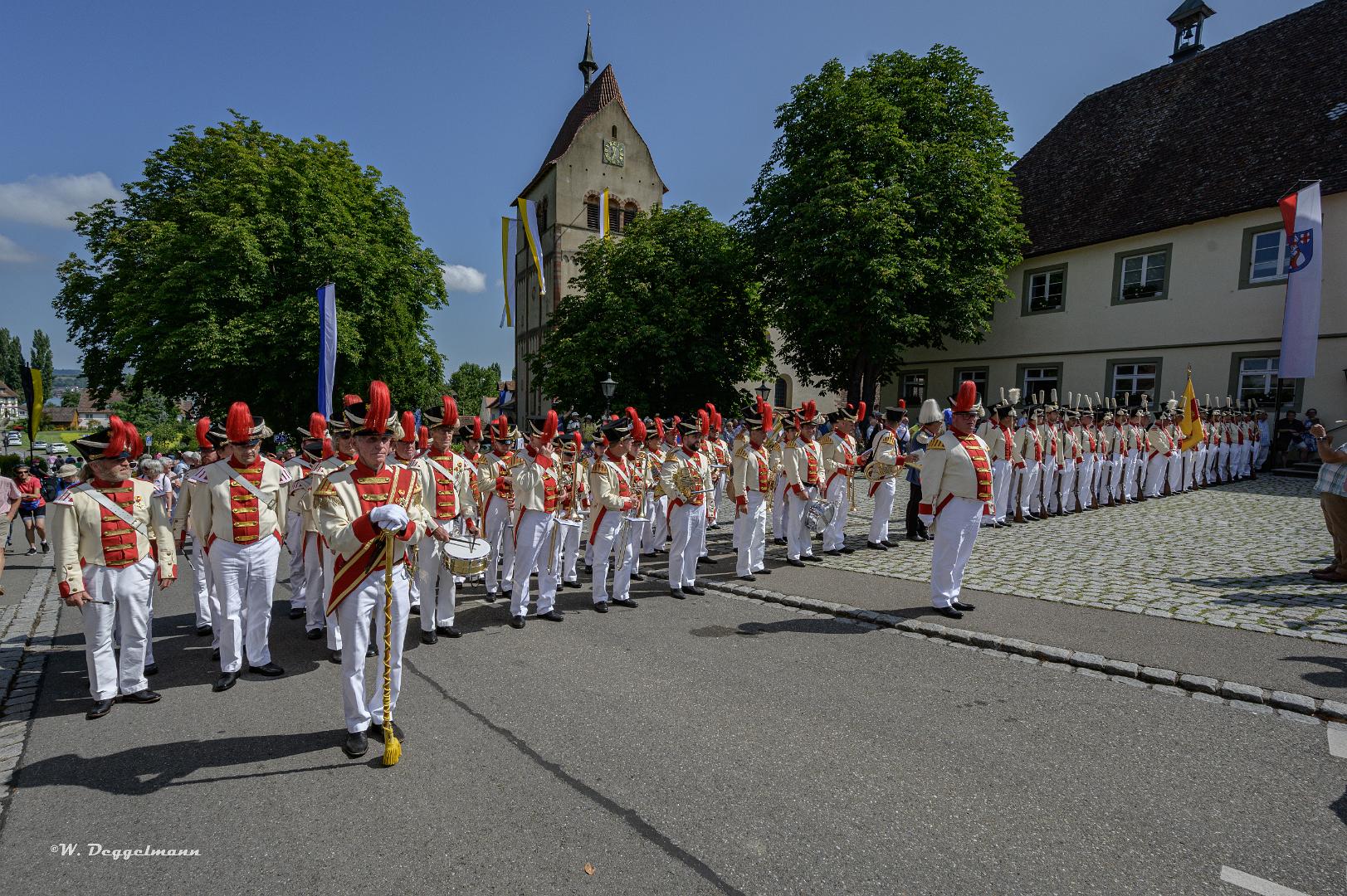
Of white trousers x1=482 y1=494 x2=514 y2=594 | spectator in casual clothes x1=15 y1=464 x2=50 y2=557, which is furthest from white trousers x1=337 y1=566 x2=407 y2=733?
spectator in casual clothes x1=15 y1=464 x2=50 y2=557

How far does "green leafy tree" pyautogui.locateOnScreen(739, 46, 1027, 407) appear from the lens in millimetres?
21422

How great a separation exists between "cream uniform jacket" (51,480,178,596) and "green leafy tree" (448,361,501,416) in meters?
80.9

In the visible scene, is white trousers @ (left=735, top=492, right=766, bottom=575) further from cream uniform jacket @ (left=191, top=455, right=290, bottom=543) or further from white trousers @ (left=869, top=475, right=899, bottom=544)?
cream uniform jacket @ (left=191, top=455, right=290, bottom=543)

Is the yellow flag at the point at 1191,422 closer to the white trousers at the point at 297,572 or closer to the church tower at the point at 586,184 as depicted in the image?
the white trousers at the point at 297,572

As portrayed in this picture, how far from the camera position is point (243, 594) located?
5.97 metres

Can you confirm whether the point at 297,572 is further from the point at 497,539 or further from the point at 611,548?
the point at 611,548

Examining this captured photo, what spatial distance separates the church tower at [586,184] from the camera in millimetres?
45719

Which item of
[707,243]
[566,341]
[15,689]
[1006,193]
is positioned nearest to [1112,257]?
[1006,193]

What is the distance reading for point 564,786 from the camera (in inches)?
154

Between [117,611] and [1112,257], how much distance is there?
2901 cm

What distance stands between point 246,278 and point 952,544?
20962 mm

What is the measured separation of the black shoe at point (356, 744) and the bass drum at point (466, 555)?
4.21ft

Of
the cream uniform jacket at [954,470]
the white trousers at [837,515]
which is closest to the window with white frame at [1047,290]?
the white trousers at [837,515]

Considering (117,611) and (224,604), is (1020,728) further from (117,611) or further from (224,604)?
(117,611)
